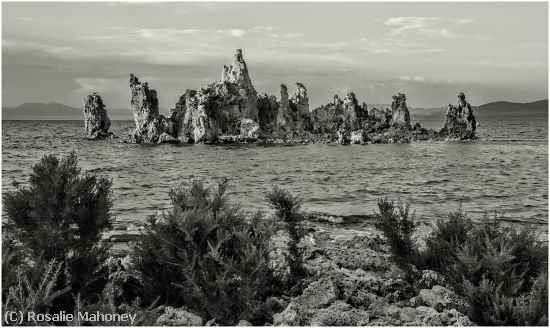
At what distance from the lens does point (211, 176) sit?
4312 centimetres

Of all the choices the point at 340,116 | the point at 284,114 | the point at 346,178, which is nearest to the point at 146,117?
the point at 284,114

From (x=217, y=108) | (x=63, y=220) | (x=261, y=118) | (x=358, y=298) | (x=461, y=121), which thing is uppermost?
(x=217, y=108)

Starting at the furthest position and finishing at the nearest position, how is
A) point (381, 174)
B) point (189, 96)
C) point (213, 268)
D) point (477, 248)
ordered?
point (189, 96), point (381, 174), point (477, 248), point (213, 268)

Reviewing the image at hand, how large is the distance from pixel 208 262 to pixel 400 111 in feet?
312

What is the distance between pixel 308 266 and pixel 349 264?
1079 mm

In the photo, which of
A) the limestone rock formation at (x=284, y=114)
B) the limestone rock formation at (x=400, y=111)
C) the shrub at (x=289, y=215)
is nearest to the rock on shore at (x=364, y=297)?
the shrub at (x=289, y=215)

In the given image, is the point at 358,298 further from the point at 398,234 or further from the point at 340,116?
the point at 340,116

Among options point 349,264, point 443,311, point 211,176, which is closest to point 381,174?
point 211,176

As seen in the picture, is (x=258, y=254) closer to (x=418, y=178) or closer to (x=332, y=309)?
(x=332, y=309)

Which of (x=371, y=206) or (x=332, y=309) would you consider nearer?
(x=332, y=309)

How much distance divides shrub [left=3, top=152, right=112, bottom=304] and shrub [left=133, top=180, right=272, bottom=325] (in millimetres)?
973

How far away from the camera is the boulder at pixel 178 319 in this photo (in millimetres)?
9281

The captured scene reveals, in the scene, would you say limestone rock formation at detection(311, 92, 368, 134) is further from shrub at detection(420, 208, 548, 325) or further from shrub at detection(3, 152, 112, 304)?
shrub at detection(3, 152, 112, 304)

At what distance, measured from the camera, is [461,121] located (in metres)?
95.6
